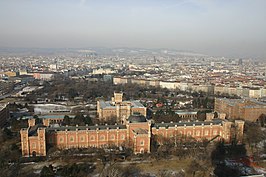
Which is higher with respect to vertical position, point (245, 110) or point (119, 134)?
point (245, 110)

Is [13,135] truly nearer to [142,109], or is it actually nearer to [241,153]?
[142,109]

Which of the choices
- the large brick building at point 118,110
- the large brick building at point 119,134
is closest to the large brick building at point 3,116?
the large brick building at point 119,134

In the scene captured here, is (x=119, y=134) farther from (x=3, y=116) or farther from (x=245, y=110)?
(x=245, y=110)

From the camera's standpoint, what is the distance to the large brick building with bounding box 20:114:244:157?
18.1m

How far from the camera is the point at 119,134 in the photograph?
19906mm

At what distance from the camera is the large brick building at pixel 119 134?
1814 centimetres

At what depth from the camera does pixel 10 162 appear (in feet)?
55.8

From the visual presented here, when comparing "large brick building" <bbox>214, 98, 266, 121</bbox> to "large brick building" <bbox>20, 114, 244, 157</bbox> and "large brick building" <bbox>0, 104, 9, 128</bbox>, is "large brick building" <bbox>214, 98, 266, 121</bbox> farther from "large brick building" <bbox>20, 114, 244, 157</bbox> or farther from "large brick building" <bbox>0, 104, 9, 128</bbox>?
"large brick building" <bbox>0, 104, 9, 128</bbox>

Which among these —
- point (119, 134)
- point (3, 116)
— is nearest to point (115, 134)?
point (119, 134)

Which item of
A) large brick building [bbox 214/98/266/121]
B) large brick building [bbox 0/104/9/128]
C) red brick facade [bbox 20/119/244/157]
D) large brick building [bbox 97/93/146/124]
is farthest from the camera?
large brick building [bbox 214/98/266/121]

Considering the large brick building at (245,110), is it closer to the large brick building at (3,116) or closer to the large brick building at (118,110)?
the large brick building at (118,110)

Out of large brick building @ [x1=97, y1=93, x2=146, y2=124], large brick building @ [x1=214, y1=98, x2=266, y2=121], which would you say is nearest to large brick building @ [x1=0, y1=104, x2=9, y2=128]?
large brick building @ [x1=97, y1=93, x2=146, y2=124]

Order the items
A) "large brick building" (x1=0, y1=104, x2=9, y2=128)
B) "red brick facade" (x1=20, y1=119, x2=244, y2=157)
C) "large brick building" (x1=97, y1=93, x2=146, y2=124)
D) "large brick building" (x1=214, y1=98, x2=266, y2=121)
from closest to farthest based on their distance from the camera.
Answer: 1. "red brick facade" (x1=20, y1=119, x2=244, y2=157)
2. "large brick building" (x1=0, y1=104, x2=9, y2=128)
3. "large brick building" (x1=97, y1=93, x2=146, y2=124)
4. "large brick building" (x1=214, y1=98, x2=266, y2=121)

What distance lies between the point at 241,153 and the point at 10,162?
604 inches
